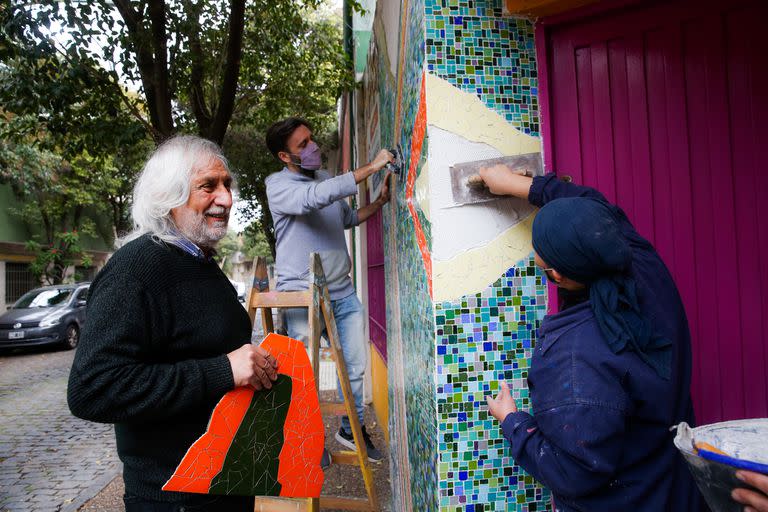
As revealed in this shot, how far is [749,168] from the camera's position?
5.65ft

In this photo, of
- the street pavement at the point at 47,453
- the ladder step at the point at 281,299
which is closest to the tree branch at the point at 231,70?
the street pavement at the point at 47,453

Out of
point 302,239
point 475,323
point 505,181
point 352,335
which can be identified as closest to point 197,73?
point 302,239

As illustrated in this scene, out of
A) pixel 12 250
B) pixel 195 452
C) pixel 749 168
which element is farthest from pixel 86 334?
pixel 12 250

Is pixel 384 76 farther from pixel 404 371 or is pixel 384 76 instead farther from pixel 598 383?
pixel 598 383

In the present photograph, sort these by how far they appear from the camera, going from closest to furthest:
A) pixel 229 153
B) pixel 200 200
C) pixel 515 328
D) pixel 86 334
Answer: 1. pixel 86 334
2. pixel 200 200
3. pixel 515 328
4. pixel 229 153

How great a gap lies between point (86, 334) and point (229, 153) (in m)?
13.1

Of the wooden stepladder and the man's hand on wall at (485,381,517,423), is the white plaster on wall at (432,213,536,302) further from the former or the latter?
the wooden stepladder

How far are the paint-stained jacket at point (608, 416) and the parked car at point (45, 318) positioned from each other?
13.2m

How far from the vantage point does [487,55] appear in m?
1.98

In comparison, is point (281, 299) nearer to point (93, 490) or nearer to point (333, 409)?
point (333, 409)

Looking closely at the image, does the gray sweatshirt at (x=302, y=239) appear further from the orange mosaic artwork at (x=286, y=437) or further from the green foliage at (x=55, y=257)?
the green foliage at (x=55, y=257)

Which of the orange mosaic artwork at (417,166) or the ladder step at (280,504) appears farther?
the ladder step at (280,504)

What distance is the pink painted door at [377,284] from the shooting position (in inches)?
175

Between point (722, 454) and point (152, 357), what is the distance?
4.51 feet
